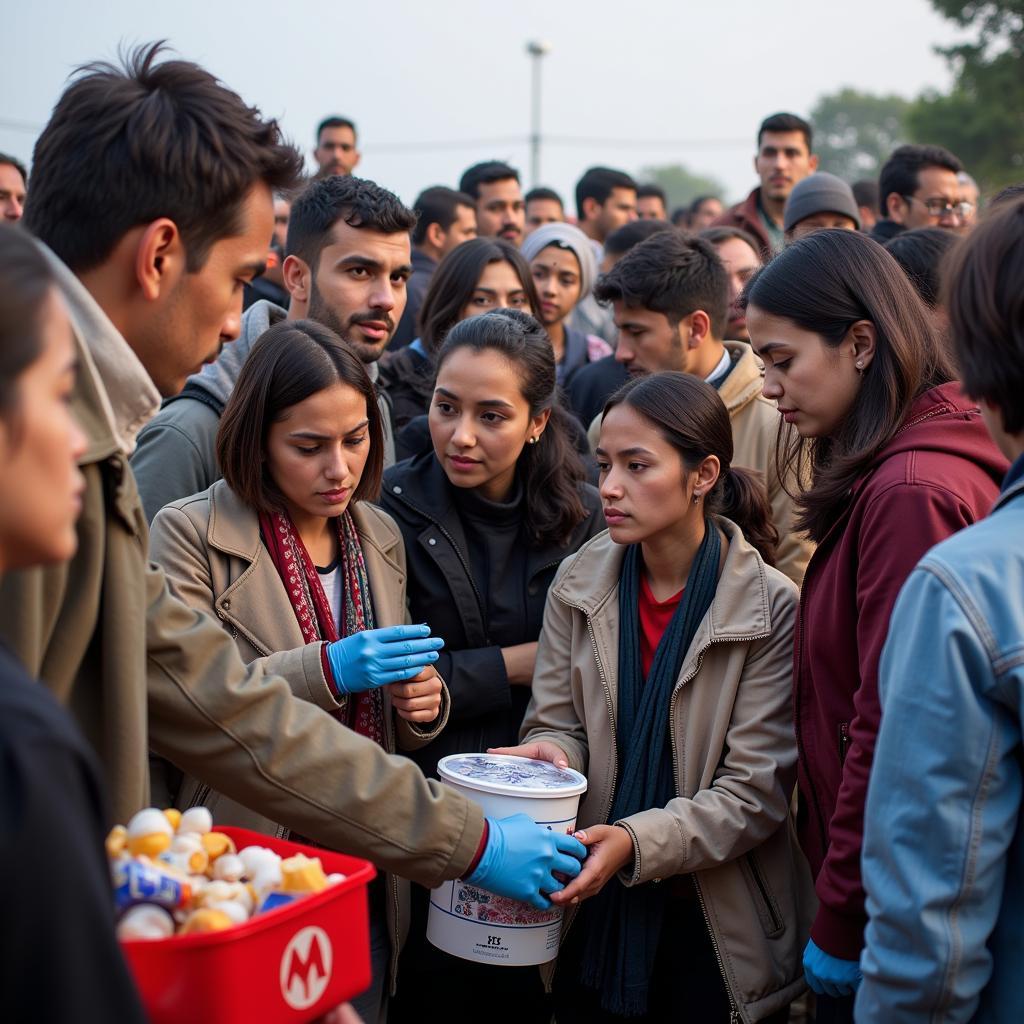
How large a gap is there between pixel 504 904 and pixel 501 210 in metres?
7.40

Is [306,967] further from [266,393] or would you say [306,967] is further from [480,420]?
[480,420]

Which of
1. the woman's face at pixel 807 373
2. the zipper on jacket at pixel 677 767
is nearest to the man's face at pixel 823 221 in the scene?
the woman's face at pixel 807 373

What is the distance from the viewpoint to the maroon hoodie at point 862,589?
2.58 m

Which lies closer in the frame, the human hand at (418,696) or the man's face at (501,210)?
the human hand at (418,696)

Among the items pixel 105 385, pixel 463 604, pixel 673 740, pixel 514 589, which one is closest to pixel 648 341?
pixel 514 589

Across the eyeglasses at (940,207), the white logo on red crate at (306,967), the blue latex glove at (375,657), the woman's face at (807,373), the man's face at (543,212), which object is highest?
the man's face at (543,212)

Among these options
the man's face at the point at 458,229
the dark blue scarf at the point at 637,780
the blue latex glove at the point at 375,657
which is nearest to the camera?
the blue latex glove at the point at 375,657

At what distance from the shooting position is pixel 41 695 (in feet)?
4.38

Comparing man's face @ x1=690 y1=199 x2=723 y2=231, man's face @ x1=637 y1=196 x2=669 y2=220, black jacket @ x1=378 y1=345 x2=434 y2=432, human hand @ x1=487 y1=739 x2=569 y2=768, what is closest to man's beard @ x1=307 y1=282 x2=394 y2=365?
black jacket @ x1=378 y1=345 x2=434 y2=432

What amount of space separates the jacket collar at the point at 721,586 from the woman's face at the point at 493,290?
2.03 meters

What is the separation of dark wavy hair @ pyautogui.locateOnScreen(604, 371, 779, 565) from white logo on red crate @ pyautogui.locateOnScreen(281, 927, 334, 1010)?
2.06 m

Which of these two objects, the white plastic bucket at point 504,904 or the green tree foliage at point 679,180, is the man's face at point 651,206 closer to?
the white plastic bucket at point 504,904

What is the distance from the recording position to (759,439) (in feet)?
15.1

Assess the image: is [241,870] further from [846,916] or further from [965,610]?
[846,916]
